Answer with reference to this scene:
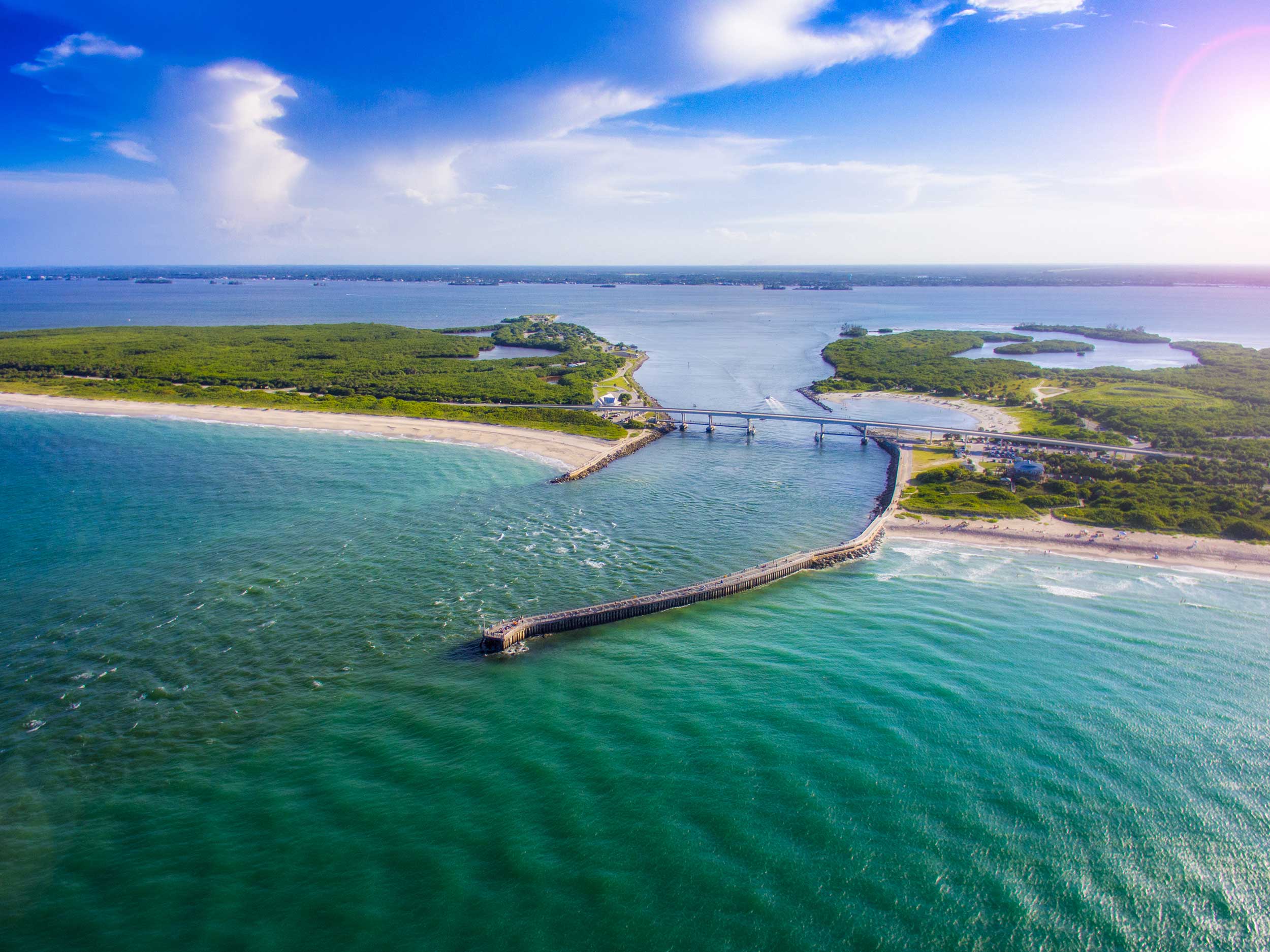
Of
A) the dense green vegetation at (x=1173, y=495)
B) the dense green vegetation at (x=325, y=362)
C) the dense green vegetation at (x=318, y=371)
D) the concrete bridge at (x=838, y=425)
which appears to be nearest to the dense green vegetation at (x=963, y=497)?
the dense green vegetation at (x=1173, y=495)

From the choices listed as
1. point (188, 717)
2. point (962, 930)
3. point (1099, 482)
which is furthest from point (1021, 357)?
point (188, 717)

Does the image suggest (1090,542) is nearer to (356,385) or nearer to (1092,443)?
(1092,443)

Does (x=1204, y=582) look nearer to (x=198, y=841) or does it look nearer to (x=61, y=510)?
(x=198, y=841)

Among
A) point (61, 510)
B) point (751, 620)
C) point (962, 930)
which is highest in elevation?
point (61, 510)

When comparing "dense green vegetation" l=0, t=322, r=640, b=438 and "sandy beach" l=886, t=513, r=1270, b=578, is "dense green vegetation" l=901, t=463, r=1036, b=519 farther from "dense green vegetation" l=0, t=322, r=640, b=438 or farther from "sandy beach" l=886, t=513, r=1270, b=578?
"dense green vegetation" l=0, t=322, r=640, b=438

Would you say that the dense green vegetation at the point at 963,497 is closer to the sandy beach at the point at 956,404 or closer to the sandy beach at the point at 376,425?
the sandy beach at the point at 956,404

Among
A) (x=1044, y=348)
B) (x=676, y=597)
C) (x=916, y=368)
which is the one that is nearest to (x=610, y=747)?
(x=676, y=597)

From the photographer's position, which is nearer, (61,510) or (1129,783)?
(1129,783)
